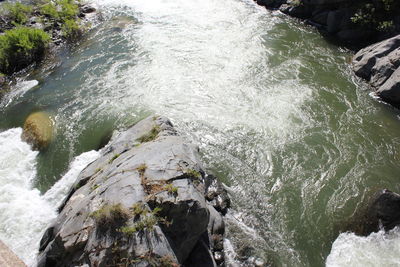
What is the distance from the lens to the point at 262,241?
8.30 meters

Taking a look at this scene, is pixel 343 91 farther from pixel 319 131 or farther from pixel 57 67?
pixel 57 67

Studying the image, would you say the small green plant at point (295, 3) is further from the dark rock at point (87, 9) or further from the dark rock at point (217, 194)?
the dark rock at point (217, 194)

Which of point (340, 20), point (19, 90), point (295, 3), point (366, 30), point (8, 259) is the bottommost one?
point (19, 90)

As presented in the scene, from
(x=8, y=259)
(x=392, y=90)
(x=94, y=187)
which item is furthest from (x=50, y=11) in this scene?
(x=392, y=90)

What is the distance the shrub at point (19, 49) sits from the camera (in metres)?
16.5

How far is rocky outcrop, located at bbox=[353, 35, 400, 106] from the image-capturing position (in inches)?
547

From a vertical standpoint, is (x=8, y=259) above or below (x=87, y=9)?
below

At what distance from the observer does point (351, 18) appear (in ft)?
61.8

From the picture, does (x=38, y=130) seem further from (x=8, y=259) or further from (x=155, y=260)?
(x=155, y=260)

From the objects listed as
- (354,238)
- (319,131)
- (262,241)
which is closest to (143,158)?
(262,241)

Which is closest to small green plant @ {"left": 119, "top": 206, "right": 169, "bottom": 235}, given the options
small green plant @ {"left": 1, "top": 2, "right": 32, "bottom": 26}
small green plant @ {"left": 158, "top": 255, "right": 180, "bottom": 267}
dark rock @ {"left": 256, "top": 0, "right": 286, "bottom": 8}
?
small green plant @ {"left": 158, "top": 255, "right": 180, "bottom": 267}

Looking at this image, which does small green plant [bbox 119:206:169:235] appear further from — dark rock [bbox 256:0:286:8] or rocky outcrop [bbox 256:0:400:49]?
dark rock [bbox 256:0:286:8]

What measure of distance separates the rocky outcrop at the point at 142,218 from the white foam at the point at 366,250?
10.8ft

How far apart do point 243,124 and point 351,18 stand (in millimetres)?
12195
